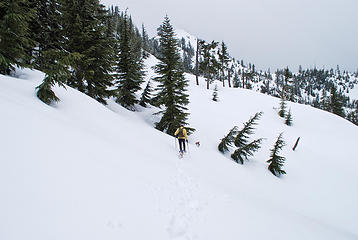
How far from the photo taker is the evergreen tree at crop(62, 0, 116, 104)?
1060cm

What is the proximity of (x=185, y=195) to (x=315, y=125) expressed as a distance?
31.1 m

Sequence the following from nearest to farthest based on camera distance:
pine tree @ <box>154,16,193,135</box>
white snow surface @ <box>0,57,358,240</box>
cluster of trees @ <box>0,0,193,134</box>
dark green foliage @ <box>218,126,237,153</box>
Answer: white snow surface @ <box>0,57,358,240</box>, cluster of trees @ <box>0,0,193,134</box>, dark green foliage @ <box>218,126,237,153</box>, pine tree @ <box>154,16,193,135</box>

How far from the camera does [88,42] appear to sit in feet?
38.2

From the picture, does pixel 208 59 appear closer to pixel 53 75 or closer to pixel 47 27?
pixel 47 27

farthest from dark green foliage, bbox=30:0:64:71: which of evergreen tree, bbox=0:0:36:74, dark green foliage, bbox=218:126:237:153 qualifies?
dark green foliage, bbox=218:126:237:153

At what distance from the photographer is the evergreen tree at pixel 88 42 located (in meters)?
10.6

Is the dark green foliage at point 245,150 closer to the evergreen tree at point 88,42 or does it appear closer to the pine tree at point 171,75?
the pine tree at point 171,75

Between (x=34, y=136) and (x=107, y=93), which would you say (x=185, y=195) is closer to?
(x=34, y=136)

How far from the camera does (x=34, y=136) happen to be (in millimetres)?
3562

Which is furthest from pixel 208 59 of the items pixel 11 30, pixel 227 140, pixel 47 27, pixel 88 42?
pixel 11 30

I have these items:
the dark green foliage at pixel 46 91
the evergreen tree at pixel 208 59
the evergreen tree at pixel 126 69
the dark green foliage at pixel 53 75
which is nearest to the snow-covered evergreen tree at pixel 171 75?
the evergreen tree at pixel 126 69

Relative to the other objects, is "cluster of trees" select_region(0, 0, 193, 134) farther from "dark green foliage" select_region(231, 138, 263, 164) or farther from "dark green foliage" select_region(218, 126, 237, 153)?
"dark green foliage" select_region(231, 138, 263, 164)

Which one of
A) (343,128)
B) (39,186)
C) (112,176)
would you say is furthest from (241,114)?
(39,186)

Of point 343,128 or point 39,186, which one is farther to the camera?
point 343,128
